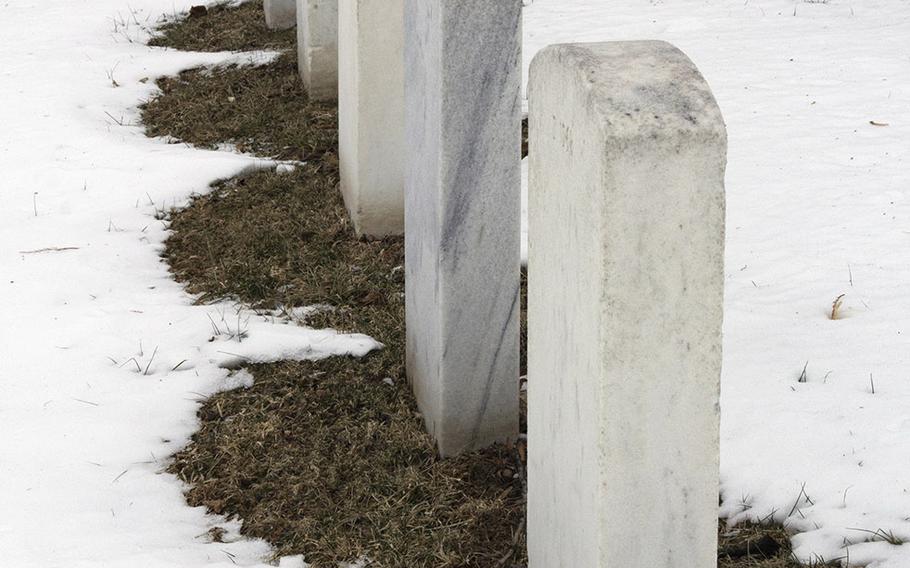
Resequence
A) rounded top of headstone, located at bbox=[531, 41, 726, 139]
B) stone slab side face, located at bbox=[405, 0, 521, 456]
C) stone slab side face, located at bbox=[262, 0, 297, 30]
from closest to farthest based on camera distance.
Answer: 1. rounded top of headstone, located at bbox=[531, 41, 726, 139]
2. stone slab side face, located at bbox=[405, 0, 521, 456]
3. stone slab side face, located at bbox=[262, 0, 297, 30]

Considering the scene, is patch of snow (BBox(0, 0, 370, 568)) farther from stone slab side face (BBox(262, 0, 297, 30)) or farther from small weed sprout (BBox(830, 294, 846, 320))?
small weed sprout (BBox(830, 294, 846, 320))

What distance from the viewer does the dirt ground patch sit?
3.26 meters

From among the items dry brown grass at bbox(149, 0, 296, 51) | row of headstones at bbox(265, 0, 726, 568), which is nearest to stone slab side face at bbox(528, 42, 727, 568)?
row of headstones at bbox(265, 0, 726, 568)

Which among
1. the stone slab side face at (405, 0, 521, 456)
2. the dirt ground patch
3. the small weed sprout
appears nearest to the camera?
the dirt ground patch

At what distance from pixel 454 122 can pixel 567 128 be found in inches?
42.9

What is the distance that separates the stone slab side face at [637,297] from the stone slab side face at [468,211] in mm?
940

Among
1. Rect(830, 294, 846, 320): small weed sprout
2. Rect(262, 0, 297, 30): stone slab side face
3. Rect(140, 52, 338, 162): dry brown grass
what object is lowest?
Rect(830, 294, 846, 320): small weed sprout

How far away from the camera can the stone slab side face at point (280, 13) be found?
841cm

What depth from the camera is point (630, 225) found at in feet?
7.27

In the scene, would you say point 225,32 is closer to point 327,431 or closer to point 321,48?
point 321,48

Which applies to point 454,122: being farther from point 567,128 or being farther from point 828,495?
point 828,495

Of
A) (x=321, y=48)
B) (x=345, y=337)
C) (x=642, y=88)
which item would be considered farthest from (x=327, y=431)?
(x=321, y=48)

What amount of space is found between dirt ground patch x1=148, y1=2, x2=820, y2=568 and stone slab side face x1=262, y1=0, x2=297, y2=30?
8.24 ft

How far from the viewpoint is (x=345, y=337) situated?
4.37m
